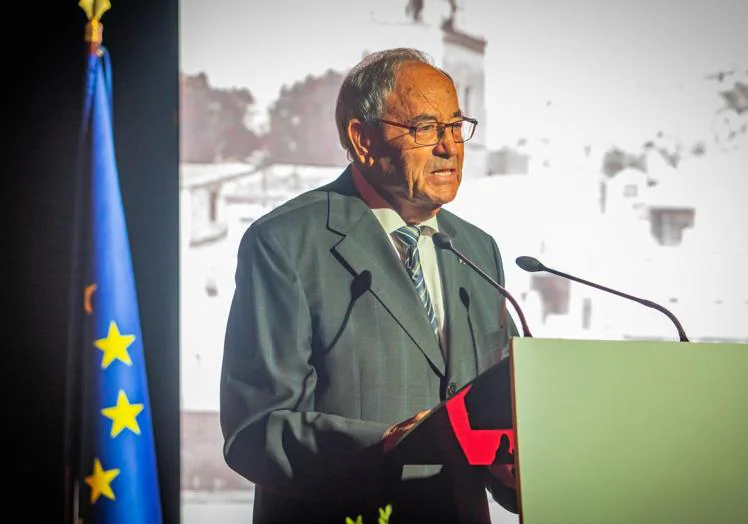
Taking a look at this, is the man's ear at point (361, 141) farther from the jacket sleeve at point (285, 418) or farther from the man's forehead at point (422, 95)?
the jacket sleeve at point (285, 418)

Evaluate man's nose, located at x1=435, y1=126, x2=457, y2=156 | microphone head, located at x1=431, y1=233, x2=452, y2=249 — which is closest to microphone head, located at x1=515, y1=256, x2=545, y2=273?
microphone head, located at x1=431, y1=233, x2=452, y2=249

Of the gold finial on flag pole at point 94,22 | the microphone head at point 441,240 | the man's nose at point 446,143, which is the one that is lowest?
the microphone head at point 441,240

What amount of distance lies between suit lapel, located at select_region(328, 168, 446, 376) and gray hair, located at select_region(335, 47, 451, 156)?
26 centimetres

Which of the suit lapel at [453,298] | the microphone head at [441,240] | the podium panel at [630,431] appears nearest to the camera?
the podium panel at [630,431]

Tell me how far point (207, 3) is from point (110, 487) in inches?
63.2

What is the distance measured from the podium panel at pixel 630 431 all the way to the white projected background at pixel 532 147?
2.94 feet

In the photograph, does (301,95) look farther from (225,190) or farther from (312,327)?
(312,327)

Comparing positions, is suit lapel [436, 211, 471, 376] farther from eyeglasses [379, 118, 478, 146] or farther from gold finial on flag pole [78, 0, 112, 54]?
gold finial on flag pole [78, 0, 112, 54]

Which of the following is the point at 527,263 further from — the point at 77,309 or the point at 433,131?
the point at 77,309

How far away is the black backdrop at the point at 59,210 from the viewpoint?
3.25 metres

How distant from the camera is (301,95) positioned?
332 centimetres

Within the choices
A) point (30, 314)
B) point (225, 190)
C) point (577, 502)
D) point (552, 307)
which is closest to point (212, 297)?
point (225, 190)

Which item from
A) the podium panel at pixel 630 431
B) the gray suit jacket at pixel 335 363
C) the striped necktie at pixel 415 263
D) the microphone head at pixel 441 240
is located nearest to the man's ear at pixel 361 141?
Answer: the gray suit jacket at pixel 335 363

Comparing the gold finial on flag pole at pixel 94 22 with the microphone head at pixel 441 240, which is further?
the gold finial on flag pole at pixel 94 22
